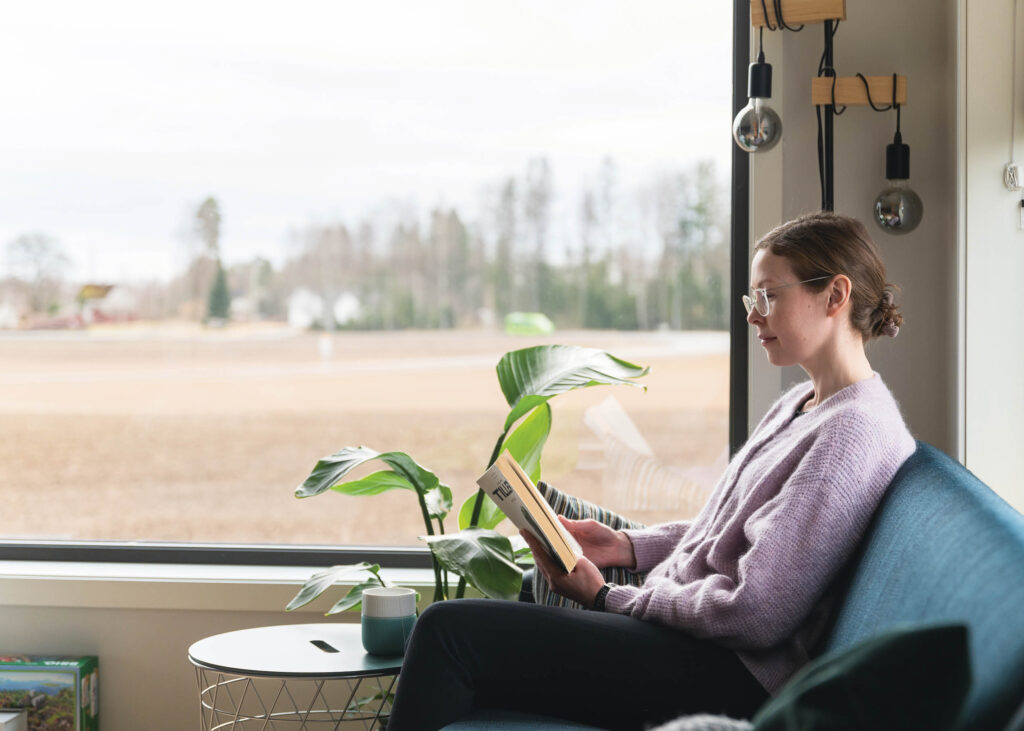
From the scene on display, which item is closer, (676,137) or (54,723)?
(54,723)

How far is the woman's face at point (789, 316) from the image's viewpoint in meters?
1.82

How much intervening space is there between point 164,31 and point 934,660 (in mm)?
2760

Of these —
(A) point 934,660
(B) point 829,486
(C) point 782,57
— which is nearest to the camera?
(A) point 934,660

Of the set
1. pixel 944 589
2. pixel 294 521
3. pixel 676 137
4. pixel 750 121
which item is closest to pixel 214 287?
pixel 294 521

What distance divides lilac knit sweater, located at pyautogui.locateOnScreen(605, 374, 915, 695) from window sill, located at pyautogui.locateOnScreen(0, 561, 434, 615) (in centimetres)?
112

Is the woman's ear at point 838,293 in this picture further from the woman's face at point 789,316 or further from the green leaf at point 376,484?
the green leaf at point 376,484

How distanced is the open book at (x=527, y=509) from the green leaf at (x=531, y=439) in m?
0.46

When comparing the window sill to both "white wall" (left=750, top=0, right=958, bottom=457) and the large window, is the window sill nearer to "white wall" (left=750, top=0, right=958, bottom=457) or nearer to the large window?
the large window

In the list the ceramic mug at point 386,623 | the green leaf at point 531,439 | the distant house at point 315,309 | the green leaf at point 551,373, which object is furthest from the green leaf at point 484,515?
the distant house at point 315,309

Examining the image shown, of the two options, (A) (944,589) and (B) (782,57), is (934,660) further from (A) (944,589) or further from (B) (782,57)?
(B) (782,57)

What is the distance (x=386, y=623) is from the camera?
204 cm

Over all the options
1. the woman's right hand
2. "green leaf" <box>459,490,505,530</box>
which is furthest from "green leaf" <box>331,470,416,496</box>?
the woman's right hand

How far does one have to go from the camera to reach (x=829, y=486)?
1604 mm

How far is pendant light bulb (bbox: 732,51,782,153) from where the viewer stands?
2426 millimetres
